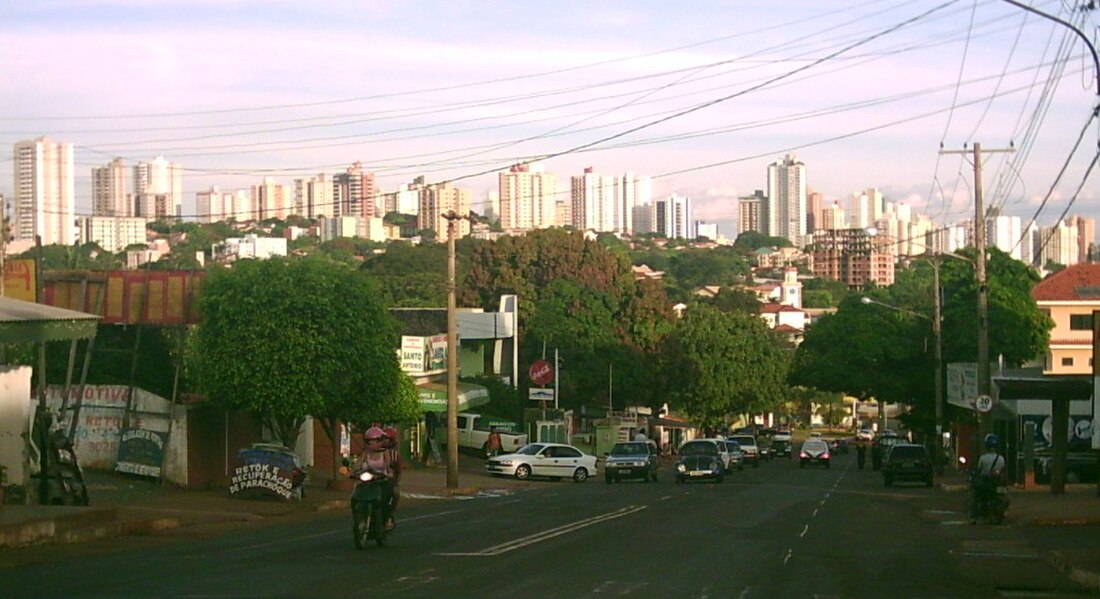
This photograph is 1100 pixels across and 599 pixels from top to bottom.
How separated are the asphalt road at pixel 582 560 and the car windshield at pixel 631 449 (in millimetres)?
20287

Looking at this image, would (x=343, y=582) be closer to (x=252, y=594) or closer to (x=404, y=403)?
(x=252, y=594)

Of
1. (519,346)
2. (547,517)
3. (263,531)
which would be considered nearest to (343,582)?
(263,531)

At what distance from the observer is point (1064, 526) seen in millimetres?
28375

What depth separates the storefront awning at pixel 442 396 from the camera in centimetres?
5578

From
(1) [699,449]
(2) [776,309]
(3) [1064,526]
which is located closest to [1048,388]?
(3) [1064,526]

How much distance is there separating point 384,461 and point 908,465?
103 feet

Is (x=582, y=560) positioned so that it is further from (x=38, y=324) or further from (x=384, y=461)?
(x=38, y=324)

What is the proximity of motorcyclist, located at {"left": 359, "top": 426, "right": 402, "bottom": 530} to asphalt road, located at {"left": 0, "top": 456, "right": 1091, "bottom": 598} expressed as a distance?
73cm

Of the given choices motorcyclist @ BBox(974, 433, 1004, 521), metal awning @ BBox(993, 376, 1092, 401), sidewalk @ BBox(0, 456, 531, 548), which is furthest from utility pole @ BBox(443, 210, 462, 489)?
motorcyclist @ BBox(974, 433, 1004, 521)

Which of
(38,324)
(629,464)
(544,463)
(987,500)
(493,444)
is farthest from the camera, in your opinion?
(493,444)

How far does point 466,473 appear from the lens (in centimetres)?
5691

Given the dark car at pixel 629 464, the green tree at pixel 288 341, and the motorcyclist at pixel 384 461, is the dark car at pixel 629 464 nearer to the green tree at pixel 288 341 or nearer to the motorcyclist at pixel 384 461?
the green tree at pixel 288 341

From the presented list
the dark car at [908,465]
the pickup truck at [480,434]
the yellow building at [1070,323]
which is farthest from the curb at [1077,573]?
the yellow building at [1070,323]

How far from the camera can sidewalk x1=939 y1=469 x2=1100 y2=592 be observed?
20213 mm
